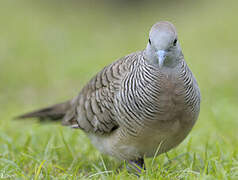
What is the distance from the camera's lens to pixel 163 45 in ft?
11.5

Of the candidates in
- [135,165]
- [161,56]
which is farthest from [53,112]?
[161,56]

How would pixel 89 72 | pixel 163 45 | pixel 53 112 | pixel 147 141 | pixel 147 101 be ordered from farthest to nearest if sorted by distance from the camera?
pixel 89 72 < pixel 53 112 < pixel 147 141 < pixel 147 101 < pixel 163 45

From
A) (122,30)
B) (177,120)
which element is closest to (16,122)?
(177,120)

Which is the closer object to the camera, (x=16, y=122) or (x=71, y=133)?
(x=71, y=133)

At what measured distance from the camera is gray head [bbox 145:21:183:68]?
350cm

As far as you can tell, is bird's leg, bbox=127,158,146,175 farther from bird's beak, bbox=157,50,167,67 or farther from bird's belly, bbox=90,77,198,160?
bird's beak, bbox=157,50,167,67

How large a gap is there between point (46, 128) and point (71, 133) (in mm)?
518

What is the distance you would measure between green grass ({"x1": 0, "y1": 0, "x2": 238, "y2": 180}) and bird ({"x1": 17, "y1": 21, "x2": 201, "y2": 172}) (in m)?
0.27

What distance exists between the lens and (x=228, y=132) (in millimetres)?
5617

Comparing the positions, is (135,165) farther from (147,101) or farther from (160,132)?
(147,101)

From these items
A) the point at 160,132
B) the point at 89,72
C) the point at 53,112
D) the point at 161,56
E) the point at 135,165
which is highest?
the point at 161,56

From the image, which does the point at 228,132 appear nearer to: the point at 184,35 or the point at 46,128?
the point at 46,128

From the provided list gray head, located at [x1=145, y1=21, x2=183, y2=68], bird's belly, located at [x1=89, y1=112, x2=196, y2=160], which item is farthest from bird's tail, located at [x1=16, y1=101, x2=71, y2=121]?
gray head, located at [x1=145, y1=21, x2=183, y2=68]

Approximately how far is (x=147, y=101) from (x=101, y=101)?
697 millimetres
